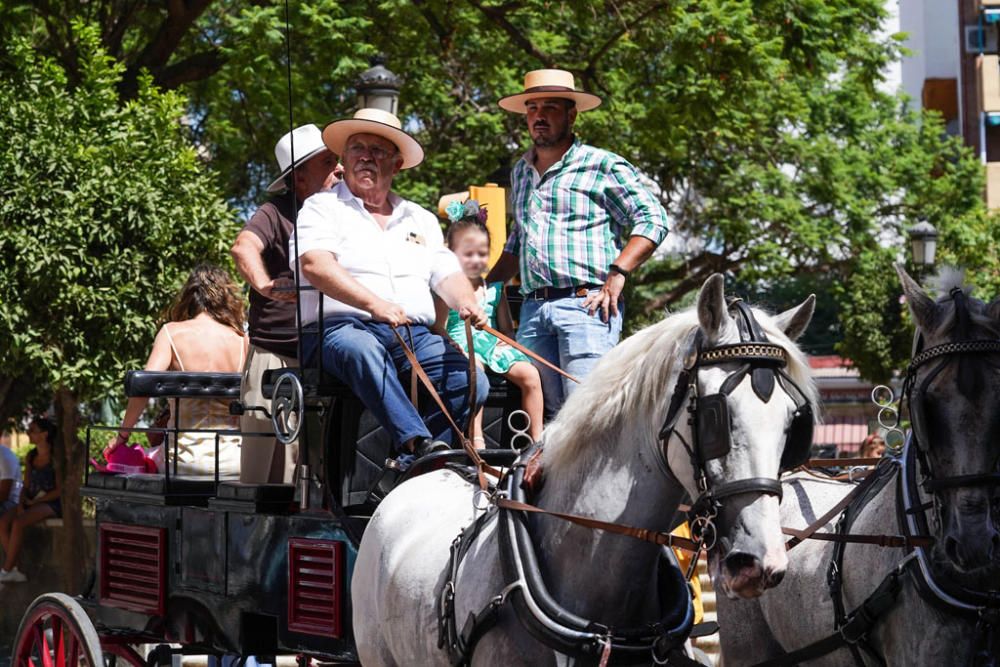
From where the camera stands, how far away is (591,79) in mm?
15438

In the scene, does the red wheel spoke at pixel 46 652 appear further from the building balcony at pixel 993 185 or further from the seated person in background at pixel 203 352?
the building balcony at pixel 993 185

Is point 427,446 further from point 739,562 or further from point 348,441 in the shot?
point 739,562

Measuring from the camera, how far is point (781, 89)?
1792 cm

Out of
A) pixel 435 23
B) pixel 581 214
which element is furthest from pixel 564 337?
pixel 435 23

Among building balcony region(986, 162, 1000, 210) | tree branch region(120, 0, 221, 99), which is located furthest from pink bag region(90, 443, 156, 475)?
building balcony region(986, 162, 1000, 210)

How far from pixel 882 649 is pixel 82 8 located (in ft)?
41.9

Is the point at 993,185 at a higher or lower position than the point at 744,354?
higher

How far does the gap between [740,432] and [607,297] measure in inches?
87.1

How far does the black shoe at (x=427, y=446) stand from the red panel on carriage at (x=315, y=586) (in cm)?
44

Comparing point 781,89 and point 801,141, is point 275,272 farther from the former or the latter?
point 801,141

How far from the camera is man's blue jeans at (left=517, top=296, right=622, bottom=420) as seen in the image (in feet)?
19.8

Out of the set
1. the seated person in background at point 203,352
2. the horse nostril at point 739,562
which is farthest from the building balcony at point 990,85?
the horse nostril at point 739,562

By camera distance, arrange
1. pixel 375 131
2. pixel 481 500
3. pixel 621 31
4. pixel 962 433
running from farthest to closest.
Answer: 1. pixel 621 31
2. pixel 375 131
3. pixel 481 500
4. pixel 962 433

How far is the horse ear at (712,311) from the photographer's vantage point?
394 centimetres
